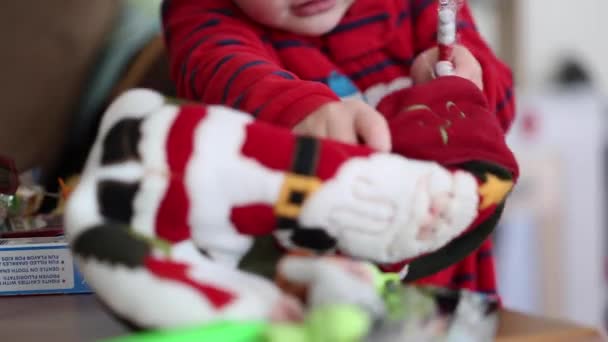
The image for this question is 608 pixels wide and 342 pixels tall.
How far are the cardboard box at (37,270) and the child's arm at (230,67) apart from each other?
0.47ft

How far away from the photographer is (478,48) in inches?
19.1

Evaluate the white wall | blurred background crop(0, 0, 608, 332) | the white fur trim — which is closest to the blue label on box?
the white fur trim

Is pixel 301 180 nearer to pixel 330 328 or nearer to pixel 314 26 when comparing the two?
pixel 330 328

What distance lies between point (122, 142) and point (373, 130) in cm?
11

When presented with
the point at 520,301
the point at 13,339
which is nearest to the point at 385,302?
the point at 13,339

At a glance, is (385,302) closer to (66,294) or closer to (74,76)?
(66,294)

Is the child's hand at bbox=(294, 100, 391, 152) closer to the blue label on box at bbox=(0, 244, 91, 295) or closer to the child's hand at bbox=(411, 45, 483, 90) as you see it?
the child's hand at bbox=(411, 45, 483, 90)

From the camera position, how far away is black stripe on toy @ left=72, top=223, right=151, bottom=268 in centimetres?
29

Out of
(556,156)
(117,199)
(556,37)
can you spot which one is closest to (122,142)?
(117,199)

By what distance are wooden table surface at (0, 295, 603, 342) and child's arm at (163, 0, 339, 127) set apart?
13 centimetres

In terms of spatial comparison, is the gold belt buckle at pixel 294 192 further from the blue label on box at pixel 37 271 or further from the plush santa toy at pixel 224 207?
the blue label on box at pixel 37 271

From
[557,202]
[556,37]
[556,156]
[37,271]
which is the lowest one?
[557,202]

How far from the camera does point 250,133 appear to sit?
317 millimetres

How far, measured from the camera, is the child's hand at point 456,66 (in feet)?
1.44
